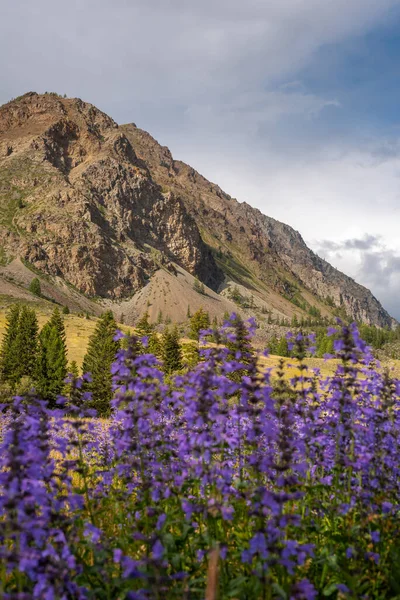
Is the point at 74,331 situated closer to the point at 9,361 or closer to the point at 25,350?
the point at 25,350

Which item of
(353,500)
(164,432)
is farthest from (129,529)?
(353,500)

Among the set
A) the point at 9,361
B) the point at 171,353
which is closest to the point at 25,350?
the point at 9,361

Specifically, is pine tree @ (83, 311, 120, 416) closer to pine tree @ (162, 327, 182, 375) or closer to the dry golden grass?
pine tree @ (162, 327, 182, 375)

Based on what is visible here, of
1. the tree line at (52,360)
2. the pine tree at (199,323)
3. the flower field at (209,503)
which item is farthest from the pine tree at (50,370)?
the flower field at (209,503)

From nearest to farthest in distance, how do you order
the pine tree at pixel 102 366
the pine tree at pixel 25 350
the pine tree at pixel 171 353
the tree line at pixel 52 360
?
the pine tree at pixel 102 366 < the tree line at pixel 52 360 < the pine tree at pixel 25 350 < the pine tree at pixel 171 353

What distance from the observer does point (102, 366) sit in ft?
181

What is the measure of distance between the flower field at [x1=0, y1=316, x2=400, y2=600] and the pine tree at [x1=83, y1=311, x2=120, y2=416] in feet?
140

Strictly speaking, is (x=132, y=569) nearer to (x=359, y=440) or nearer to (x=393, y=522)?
(x=393, y=522)

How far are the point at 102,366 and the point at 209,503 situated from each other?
5195 cm

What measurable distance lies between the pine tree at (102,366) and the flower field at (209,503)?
1682 inches

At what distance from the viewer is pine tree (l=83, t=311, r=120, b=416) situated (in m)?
51.7

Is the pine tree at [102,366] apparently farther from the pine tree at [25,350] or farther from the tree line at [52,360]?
the pine tree at [25,350]

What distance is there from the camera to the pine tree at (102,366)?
51.7 metres

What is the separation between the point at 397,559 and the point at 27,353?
61.2 metres
